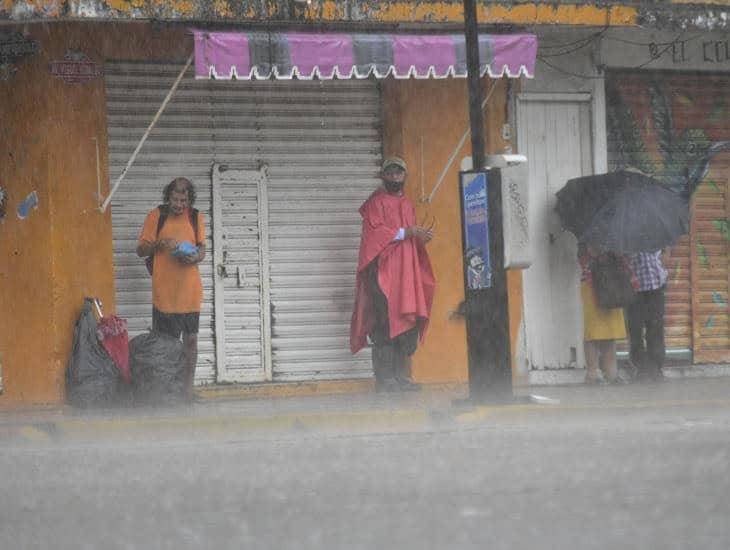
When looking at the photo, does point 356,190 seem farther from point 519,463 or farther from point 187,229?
point 519,463

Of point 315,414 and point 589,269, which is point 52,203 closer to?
point 315,414

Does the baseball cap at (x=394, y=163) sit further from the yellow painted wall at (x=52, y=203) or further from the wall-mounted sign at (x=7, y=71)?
the wall-mounted sign at (x=7, y=71)

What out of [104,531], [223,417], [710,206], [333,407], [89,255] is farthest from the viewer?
[710,206]

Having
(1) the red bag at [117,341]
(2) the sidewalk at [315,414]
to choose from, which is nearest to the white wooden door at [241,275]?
(2) the sidewalk at [315,414]

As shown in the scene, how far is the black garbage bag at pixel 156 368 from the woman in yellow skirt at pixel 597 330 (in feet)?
12.9

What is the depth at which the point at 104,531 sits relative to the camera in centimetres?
632

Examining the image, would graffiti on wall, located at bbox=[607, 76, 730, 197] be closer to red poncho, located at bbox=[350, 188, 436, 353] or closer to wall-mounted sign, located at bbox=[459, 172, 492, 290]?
red poncho, located at bbox=[350, 188, 436, 353]

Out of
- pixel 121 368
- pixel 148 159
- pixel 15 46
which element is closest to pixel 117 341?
pixel 121 368

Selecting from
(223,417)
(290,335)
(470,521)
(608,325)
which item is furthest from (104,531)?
(608,325)

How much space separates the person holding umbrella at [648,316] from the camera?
13.7m

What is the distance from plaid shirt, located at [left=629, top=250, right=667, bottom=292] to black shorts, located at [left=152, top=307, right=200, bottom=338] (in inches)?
161

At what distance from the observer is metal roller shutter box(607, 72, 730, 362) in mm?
14844

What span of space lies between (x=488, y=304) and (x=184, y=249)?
8.51 feet

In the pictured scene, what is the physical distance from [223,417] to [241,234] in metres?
3.03
